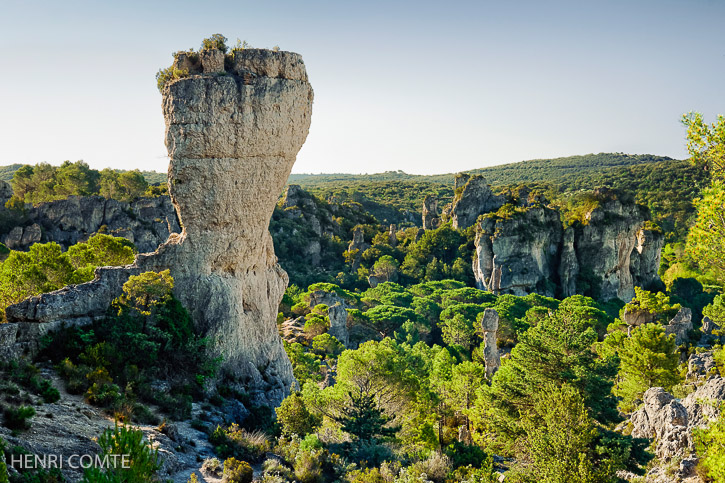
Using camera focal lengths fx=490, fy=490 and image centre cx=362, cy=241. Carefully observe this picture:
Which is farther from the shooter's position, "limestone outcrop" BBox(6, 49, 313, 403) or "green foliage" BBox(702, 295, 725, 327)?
"green foliage" BBox(702, 295, 725, 327)

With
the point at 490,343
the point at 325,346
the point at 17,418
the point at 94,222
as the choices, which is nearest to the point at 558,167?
the point at 325,346

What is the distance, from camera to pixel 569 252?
198 ft

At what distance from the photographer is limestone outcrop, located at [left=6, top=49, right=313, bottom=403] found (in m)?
19.2

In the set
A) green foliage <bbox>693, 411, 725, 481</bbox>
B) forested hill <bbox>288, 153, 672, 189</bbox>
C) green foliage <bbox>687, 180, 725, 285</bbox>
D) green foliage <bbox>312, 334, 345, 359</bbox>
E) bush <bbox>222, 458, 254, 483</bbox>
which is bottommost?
green foliage <bbox>312, 334, 345, 359</bbox>

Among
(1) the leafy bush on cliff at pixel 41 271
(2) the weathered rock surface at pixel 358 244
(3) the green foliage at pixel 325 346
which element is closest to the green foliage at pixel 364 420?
(1) the leafy bush on cliff at pixel 41 271

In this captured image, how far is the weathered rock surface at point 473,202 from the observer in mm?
73438

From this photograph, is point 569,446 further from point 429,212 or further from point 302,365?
point 429,212

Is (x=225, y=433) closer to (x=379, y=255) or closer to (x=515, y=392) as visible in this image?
(x=515, y=392)

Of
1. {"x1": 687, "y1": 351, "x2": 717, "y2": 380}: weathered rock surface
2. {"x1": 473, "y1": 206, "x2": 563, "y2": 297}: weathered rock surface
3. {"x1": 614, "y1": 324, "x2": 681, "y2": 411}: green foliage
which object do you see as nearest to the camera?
{"x1": 614, "y1": 324, "x2": 681, "y2": 411}: green foliage

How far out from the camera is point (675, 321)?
122 feet

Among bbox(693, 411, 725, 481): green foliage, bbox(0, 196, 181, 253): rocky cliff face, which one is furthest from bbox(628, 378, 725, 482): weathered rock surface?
bbox(0, 196, 181, 253): rocky cliff face

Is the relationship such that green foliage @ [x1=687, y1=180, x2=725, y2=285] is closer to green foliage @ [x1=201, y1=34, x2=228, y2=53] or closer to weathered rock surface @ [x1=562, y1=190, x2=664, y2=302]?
green foliage @ [x1=201, y1=34, x2=228, y2=53]

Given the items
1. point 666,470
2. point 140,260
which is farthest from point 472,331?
point 140,260

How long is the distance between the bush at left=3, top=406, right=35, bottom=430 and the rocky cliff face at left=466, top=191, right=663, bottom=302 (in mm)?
53279
